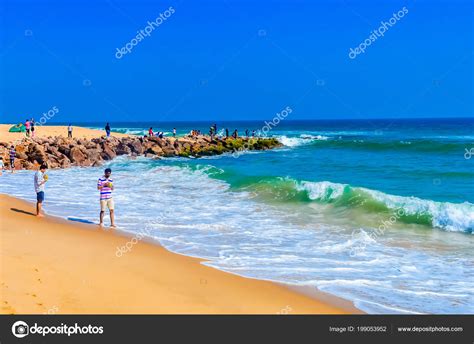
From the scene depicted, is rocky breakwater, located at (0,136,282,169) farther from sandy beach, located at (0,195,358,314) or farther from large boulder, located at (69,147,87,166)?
sandy beach, located at (0,195,358,314)

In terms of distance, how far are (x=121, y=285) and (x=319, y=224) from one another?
7.61 metres

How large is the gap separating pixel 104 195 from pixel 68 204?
4417 mm

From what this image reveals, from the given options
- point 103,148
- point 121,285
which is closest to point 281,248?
point 121,285

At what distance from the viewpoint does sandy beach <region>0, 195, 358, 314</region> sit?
Answer: 21.9 feet

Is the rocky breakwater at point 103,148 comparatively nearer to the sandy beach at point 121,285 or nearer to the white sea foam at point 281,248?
the white sea foam at point 281,248

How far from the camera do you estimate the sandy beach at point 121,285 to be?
6660mm

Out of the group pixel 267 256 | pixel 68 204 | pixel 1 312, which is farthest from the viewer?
pixel 68 204

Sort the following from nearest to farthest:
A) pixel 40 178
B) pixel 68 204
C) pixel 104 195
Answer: pixel 104 195 < pixel 40 178 < pixel 68 204

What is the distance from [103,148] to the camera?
123 feet

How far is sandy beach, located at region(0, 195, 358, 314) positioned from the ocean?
0.54 m

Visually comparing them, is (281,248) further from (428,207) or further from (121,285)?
(428,207)
